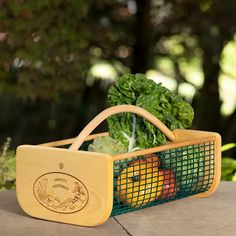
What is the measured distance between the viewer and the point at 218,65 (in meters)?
6.17

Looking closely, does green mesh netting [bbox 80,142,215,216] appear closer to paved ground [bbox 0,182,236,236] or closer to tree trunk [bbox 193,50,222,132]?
paved ground [bbox 0,182,236,236]

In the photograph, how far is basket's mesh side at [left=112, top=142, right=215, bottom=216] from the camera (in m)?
2.35

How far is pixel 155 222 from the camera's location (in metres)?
2.32

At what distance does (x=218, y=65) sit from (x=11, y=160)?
113 inches

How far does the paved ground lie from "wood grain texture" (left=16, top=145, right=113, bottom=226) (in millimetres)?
37

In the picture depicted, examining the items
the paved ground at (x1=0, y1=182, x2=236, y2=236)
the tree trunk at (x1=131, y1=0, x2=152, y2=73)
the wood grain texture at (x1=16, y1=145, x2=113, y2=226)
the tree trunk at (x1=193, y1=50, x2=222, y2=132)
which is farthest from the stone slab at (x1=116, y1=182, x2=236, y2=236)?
the tree trunk at (x1=193, y1=50, x2=222, y2=132)

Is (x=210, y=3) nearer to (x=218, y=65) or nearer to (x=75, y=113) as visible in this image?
(x=218, y=65)

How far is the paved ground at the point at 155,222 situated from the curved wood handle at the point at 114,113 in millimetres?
235

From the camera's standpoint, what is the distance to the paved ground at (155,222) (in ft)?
7.25

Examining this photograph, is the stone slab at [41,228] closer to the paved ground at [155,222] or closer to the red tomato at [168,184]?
the paved ground at [155,222]

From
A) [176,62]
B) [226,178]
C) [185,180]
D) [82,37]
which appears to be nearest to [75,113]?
[176,62]

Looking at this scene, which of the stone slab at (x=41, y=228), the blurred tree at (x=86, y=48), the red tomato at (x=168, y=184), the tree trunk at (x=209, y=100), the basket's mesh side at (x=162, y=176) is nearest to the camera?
the stone slab at (x=41, y=228)

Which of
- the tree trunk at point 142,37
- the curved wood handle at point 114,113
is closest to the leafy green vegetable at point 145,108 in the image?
the curved wood handle at point 114,113

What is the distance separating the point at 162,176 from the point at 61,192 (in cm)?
35
